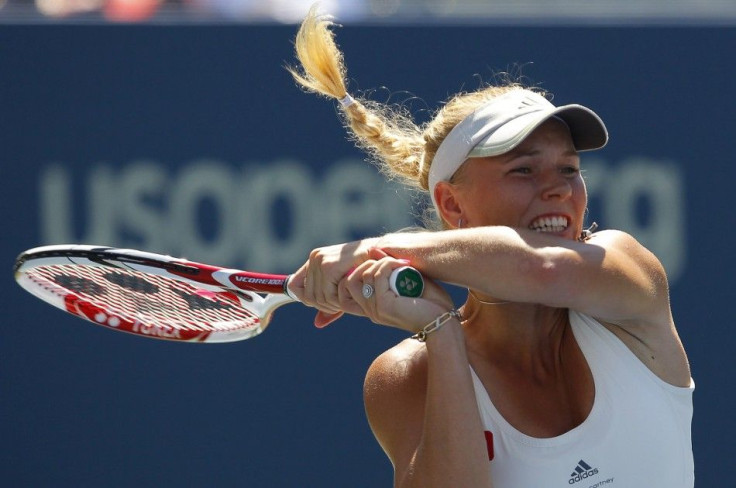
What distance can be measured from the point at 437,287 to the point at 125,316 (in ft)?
3.05

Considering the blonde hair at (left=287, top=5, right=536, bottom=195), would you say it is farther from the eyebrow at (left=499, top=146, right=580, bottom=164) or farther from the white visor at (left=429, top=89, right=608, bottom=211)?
the eyebrow at (left=499, top=146, right=580, bottom=164)

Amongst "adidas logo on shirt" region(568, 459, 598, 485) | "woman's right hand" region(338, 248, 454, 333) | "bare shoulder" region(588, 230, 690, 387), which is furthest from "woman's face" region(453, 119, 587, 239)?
"adidas logo on shirt" region(568, 459, 598, 485)

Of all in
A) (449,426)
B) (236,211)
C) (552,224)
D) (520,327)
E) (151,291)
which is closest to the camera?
(449,426)

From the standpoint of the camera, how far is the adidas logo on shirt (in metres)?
2.05

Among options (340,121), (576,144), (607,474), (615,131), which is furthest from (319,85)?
(615,131)

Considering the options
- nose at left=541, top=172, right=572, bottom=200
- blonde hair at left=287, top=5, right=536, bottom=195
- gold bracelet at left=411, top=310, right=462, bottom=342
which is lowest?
gold bracelet at left=411, top=310, right=462, bottom=342

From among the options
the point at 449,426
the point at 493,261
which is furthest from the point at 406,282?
the point at 449,426

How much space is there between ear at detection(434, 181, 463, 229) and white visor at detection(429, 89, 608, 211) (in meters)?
0.02

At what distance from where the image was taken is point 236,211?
4.39 metres

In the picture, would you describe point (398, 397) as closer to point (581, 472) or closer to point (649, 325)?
point (581, 472)

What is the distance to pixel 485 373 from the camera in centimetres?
225

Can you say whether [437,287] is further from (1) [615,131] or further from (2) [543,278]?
(1) [615,131]

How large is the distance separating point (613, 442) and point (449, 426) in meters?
0.30

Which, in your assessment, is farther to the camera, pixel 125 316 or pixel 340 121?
pixel 340 121
